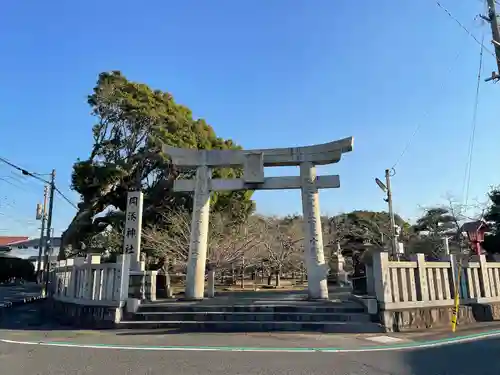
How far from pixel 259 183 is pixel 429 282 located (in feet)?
21.4

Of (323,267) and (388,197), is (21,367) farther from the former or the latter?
(388,197)

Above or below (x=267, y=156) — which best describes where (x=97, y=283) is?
below

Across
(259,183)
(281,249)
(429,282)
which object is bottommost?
(429,282)

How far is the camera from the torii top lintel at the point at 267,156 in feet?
46.8

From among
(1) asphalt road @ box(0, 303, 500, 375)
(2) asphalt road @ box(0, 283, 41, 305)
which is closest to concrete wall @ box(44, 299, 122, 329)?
(1) asphalt road @ box(0, 303, 500, 375)

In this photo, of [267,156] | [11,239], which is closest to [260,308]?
[267,156]

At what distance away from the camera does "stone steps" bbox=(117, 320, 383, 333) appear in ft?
31.1

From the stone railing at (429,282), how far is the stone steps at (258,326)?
85 cm

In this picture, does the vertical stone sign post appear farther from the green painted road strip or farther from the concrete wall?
the green painted road strip

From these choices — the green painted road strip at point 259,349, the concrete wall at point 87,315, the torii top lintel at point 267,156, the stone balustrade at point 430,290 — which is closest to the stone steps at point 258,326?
the concrete wall at point 87,315

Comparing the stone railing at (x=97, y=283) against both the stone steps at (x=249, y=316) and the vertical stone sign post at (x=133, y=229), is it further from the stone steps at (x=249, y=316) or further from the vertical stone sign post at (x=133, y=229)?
the vertical stone sign post at (x=133, y=229)

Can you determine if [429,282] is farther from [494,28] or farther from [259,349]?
[494,28]

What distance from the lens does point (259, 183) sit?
47.3 feet

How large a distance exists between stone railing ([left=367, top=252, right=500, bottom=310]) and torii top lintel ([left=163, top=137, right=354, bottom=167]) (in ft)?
16.6
